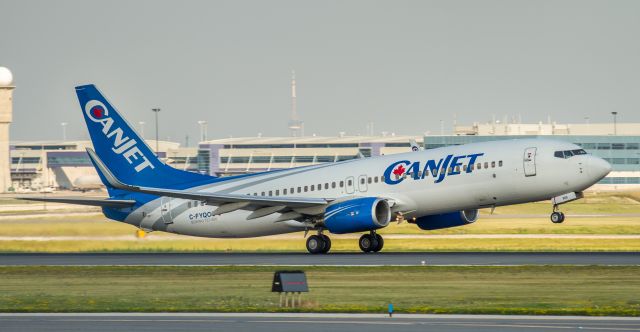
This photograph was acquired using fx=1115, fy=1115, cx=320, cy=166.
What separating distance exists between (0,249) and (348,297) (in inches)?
1218

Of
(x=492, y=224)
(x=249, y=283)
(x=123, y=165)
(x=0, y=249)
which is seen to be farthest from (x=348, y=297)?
(x=492, y=224)

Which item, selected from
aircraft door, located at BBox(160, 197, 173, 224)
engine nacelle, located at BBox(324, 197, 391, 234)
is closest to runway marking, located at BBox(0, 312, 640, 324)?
engine nacelle, located at BBox(324, 197, 391, 234)

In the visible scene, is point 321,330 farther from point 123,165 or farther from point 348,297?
point 123,165

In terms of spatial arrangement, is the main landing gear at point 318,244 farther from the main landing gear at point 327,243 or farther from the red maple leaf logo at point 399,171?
the red maple leaf logo at point 399,171

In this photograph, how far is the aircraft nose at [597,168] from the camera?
47031 millimetres

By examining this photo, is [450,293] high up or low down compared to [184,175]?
down

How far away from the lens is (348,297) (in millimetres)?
31656

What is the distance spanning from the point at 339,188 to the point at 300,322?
25930mm

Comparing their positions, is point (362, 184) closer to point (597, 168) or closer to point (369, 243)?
point (369, 243)

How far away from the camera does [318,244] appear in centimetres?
5041

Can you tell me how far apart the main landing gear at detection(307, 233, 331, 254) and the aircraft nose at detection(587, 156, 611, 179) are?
476 inches

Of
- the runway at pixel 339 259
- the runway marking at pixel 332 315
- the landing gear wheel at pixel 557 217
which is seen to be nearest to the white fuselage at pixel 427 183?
the runway at pixel 339 259

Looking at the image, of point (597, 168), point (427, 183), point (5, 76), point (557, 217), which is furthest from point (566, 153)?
point (5, 76)

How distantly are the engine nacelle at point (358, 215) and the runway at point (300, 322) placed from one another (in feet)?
67.6
